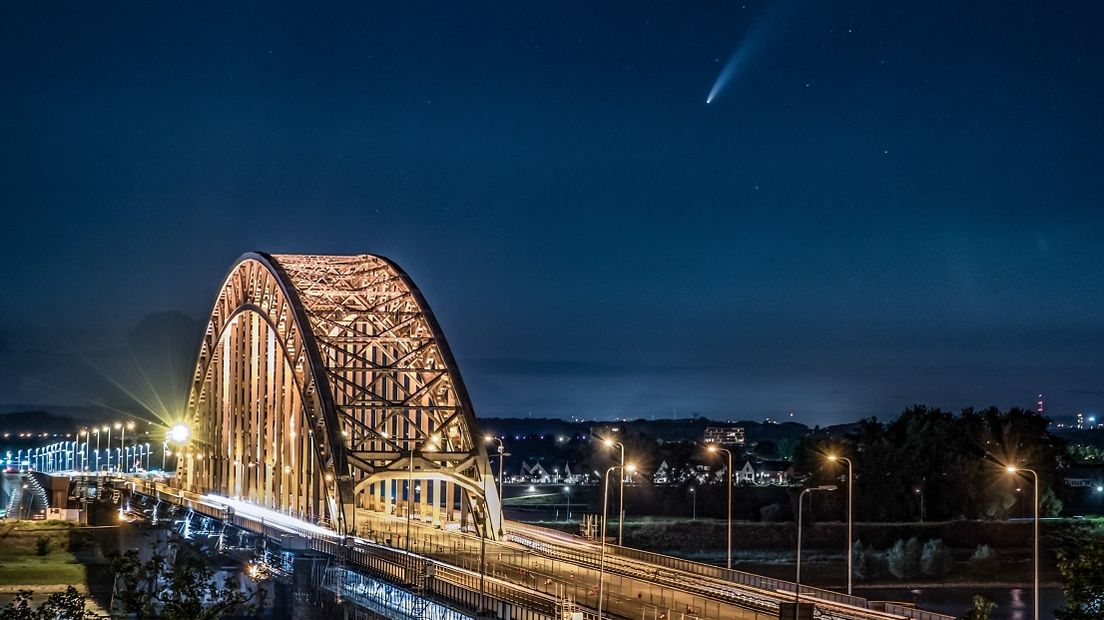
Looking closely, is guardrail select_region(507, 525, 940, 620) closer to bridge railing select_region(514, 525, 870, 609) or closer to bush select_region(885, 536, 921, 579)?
bridge railing select_region(514, 525, 870, 609)

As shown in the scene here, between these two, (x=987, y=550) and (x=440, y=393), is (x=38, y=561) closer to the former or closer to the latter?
(x=440, y=393)

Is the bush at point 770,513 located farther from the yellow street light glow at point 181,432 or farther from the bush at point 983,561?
the yellow street light glow at point 181,432

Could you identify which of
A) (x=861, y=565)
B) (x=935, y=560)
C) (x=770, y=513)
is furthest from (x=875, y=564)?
(x=770, y=513)

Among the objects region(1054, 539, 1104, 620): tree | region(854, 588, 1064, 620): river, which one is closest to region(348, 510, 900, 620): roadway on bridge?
region(1054, 539, 1104, 620): tree

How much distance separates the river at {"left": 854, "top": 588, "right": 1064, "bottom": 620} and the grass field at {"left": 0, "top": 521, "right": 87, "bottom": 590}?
52.0 meters

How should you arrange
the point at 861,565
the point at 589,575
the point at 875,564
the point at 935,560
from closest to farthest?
the point at 589,575 → the point at 861,565 → the point at 935,560 → the point at 875,564

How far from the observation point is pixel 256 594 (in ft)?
236

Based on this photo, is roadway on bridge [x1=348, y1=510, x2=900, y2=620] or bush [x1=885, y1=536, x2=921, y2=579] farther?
bush [x1=885, y1=536, x2=921, y2=579]

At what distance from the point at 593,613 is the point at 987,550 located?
7890 centimetres

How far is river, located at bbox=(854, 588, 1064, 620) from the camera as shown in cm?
9388

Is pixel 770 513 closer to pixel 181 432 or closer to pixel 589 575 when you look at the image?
pixel 181 432

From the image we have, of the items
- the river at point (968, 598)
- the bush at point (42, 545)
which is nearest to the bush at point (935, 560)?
the river at point (968, 598)

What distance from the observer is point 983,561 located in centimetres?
11512

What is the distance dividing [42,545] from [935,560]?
69.4m
